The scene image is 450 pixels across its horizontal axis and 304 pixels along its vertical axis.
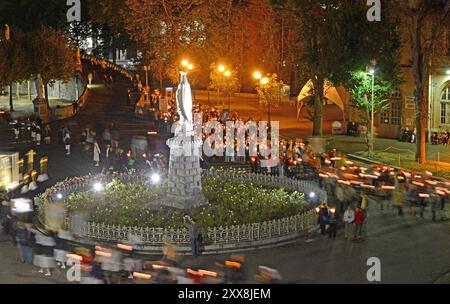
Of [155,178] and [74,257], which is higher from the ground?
[155,178]

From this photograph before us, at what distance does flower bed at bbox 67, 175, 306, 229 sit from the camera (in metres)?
22.3

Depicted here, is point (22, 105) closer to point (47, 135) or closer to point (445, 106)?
point (47, 135)

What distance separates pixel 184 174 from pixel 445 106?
2622 centimetres

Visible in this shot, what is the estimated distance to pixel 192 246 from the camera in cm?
2005

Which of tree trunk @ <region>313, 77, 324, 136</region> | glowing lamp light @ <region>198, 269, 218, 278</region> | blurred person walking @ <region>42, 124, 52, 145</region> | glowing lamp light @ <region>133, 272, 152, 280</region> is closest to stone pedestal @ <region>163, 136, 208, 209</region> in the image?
glowing lamp light @ <region>198, 269, 218, 278</region>

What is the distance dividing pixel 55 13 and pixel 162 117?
3586cm

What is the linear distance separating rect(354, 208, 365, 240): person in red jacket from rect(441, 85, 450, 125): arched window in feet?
82.3

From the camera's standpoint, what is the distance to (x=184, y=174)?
76.6 feet

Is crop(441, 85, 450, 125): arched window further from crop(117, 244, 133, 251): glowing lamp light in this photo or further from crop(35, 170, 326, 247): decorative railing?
crop(117, 244, 133, 251): glowing lamp light

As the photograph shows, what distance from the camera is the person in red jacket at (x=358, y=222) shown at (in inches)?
833

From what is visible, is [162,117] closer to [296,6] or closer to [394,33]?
[296,6]

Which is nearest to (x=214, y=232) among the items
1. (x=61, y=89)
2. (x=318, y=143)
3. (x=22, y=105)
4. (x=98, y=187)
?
(x=98, y=187)

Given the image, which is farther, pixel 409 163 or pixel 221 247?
pixel 409 163

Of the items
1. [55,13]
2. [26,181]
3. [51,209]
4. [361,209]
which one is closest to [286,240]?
[361,209]
